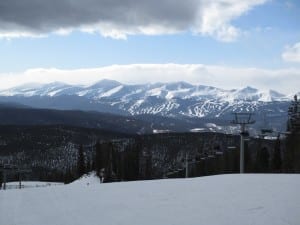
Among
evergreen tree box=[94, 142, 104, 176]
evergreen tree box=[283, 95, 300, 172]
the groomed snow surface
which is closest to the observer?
the groomed snow surface

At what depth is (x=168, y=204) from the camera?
1866cm

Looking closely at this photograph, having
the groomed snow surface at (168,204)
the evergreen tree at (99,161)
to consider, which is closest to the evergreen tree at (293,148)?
the evergreen tree at (99,161)

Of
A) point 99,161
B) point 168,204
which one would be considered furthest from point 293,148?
point 168,204

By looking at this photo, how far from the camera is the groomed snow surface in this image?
15.4 m

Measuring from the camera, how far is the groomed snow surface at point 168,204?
15359mm

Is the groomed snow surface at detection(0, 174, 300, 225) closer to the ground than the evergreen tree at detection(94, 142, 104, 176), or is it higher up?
higher up

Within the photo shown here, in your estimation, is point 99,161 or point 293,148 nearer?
point 293,148

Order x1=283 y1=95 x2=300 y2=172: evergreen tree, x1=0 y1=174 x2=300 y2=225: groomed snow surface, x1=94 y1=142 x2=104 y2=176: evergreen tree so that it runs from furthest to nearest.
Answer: x1=94 y1=142 x2=104 y2=176: evergreen tree < x1=283 y1=95 x2=300 y2=172: evergreen tree < x1=0 y1=174 x2=300 y2=225: groomed snow surface

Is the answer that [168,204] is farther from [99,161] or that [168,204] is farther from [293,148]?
[99,161]

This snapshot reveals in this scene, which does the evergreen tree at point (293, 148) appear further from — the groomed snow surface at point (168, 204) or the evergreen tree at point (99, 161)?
the groomed snow surface at point (168, 204)

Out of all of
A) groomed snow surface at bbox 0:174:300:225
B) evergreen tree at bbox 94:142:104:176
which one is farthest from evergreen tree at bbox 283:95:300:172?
groomed snow surface at bbox 0:174:300:225

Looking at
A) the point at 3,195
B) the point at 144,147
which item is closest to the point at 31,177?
the point at 144,147

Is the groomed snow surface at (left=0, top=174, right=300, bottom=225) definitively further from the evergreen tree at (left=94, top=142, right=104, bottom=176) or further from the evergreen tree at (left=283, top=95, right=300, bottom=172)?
the evergreen tree at (left=94, top=142, right=104, bottom=176)

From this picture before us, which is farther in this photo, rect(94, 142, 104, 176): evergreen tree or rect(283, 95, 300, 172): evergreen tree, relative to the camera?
rect(94, 142, 104, 176): evergreen tree
